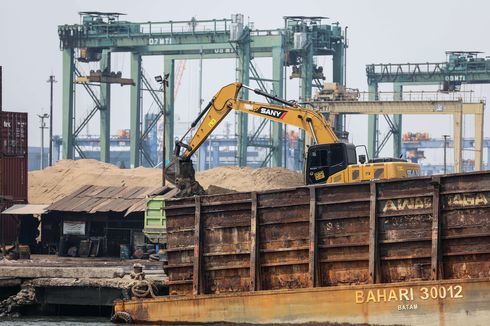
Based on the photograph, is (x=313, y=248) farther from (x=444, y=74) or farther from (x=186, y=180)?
(x=444, y=74)

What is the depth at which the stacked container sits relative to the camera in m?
56.6

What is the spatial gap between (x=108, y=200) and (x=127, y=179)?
18.9 m

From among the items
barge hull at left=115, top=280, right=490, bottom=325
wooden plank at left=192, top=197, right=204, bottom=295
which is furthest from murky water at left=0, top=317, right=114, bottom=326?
wooden plank at left=192, top=197, right=204, bottom=295

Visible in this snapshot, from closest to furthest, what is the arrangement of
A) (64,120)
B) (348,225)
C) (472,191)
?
(472,191) → (348,225) → (64,120)

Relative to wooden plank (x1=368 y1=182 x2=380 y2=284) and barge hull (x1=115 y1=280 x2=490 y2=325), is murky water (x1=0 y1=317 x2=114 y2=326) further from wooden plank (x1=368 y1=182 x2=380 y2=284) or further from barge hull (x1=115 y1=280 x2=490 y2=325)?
wooden plank (x1=368 y1=182 x2=380 y2=284)

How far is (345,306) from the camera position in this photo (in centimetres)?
2616

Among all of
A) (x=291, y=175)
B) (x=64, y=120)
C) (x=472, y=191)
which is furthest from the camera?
(x=64, y=120)

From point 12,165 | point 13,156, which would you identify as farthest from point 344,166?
point 13,156

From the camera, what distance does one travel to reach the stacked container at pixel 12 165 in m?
56.6

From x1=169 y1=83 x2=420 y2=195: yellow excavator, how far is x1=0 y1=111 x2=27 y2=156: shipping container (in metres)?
16.7

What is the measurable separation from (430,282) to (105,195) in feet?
103

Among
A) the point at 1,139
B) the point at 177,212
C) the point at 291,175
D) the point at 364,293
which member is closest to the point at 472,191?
the point at 364,293

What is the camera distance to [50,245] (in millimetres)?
55312

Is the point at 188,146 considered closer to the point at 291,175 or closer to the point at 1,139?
the point at 1,139
